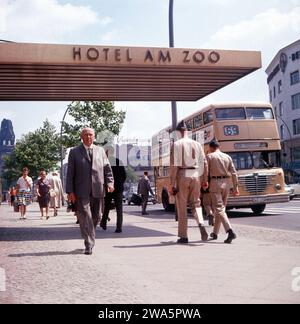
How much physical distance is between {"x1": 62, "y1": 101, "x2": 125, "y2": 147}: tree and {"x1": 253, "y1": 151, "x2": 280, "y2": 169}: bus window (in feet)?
69.1

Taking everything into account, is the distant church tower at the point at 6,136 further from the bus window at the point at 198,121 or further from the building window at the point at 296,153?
the bus window at the point at 198,121

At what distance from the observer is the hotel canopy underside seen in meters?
9.41

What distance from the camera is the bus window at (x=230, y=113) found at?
16375 mm

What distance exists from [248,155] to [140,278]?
11.9m

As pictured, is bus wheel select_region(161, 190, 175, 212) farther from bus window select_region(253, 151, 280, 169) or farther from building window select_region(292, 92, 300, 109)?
building window select_region(292, 92, 300, 109)

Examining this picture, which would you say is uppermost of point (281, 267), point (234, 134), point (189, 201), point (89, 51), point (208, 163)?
point (89, 51)

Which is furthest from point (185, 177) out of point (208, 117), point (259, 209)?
point (259, 209)

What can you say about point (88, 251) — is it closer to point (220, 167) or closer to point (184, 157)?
point (184, 157)

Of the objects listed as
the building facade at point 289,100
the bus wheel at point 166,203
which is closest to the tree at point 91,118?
the bus wheel at point 166,203

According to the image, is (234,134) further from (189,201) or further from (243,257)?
(243,257)

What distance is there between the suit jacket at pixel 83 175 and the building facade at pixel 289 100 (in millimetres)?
48114

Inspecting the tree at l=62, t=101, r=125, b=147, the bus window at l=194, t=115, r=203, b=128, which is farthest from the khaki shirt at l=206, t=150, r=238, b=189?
the tree at l=62, t=101, r=125, b=147

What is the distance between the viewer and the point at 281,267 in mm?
5340
